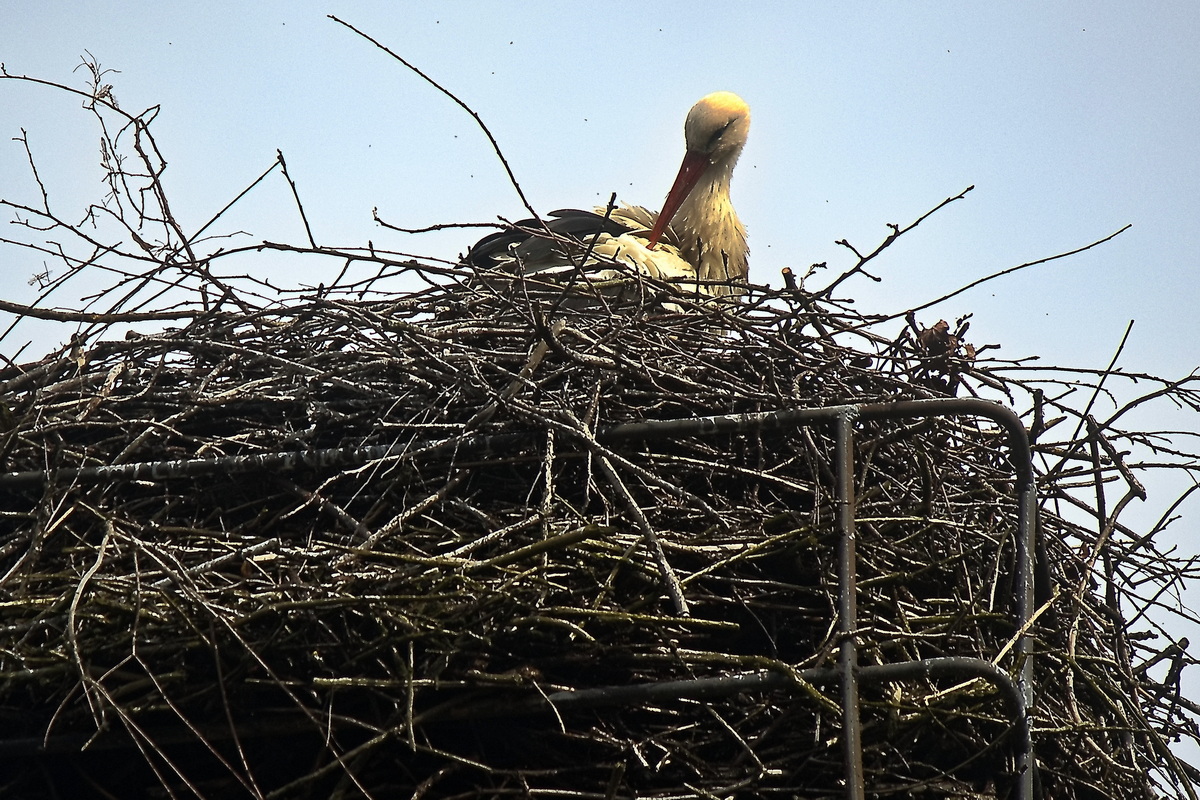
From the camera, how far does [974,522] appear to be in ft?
9.57

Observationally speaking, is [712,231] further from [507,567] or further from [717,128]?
[507,567]

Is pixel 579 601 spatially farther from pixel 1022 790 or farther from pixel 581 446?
pixel 1022 790

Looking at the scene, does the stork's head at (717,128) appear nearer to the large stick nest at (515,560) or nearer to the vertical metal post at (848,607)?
the large stick nest at (515,560)

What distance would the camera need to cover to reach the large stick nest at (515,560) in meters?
2.37

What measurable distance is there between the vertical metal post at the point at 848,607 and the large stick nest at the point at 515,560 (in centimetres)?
5

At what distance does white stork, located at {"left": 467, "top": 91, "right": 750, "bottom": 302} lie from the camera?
160 inches

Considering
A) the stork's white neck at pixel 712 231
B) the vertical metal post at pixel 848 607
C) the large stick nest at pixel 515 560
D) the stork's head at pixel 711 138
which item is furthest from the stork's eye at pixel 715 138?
the vertical metal post at pixel 848 607

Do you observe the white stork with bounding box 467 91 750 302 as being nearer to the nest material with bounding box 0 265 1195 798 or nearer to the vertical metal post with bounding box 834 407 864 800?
the nest material with bounding box 0 265 1195 798

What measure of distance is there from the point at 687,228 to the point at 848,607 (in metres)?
2.46

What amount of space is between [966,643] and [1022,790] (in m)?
0.30

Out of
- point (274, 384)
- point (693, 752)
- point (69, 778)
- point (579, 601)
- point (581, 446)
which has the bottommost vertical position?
point (69, 778)

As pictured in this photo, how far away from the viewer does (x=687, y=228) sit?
15.3 feet

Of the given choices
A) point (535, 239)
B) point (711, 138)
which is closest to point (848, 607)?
point (535, 239)

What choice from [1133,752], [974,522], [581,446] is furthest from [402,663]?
[1133,752]
